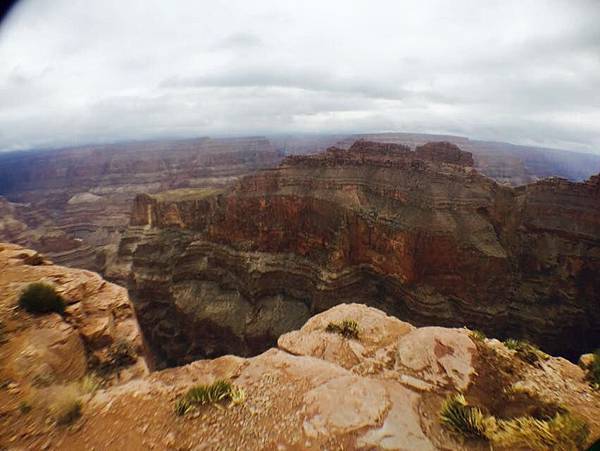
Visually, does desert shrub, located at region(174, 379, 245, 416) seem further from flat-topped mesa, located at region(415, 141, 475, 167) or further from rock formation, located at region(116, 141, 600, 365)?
flat-topped mesa, located at region(415, 141, 475, 167)

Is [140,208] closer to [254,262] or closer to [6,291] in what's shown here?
[254,262]

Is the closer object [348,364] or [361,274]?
Answer: [348,364]

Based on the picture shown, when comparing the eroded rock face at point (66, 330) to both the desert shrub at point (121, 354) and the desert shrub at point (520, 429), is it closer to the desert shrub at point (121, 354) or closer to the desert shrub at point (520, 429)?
the desert shrub at point (121, 354)

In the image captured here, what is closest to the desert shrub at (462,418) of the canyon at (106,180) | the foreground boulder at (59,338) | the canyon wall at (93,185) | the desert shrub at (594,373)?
the desert shrub at (594,373)

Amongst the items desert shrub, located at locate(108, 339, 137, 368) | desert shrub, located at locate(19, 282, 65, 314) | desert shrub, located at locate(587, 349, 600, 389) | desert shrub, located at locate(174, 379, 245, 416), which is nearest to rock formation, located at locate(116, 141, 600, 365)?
desert shrub, located at locate(587, 349, 600, 389)

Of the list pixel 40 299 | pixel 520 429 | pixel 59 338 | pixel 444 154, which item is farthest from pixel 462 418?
pixel 444 154

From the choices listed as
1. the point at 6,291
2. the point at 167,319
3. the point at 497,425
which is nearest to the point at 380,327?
the point at 497,425
